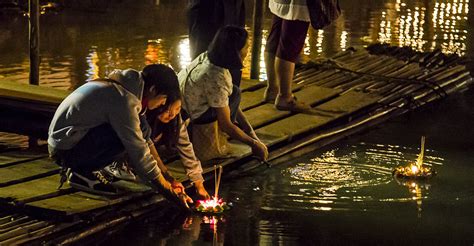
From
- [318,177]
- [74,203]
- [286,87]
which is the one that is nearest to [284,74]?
[286,87]

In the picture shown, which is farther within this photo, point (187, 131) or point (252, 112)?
point (252, 112)

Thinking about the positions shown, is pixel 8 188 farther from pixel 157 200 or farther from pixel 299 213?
pixel 299 213

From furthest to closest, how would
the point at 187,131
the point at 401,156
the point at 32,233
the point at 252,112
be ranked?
the point at 252,112
the point at 401,156
the point at 187,131
the point at 32,233

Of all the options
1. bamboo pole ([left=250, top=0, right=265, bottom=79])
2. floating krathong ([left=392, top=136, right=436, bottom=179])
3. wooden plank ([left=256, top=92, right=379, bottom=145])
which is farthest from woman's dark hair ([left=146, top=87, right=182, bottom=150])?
bamboo pole ([left=250, top=0, right=265, bottom=79])

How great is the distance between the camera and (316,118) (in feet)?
34.3

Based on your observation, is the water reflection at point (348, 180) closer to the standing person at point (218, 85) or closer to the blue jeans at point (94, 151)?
the standing person at point (218, 85)

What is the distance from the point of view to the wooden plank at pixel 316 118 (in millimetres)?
9695

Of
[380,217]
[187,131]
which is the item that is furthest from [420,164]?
[187,131]

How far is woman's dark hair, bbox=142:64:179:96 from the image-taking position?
7.19m

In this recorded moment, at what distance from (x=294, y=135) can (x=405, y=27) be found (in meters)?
9.35

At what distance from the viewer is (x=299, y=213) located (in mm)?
7852

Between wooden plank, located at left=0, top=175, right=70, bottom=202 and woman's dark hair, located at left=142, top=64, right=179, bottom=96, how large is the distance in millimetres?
924

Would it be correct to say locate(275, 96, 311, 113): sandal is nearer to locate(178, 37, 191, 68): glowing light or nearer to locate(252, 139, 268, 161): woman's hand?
locate(252, 139, 268, 161): woman's hand

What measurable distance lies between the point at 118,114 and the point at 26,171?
113 centimetres
